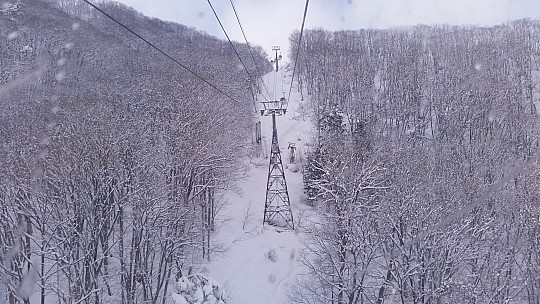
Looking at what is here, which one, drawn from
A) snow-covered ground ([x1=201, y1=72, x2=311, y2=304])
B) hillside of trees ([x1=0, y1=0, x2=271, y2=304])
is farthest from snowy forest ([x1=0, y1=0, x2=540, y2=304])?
snow-covered ground ([x1=201, y1=72, x2=311, y2=304])

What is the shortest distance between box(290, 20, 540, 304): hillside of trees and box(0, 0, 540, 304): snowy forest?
5.0 inches

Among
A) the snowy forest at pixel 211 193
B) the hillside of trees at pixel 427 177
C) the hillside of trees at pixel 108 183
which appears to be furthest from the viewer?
the hillside of trees at pixel 427 177

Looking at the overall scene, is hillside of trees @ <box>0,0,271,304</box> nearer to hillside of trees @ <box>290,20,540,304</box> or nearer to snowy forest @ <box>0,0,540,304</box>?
snowy forest @ <box>0,0,540,304</box>

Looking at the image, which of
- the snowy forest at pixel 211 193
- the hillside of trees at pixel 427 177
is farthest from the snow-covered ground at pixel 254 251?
the hillside of trees at pixel 427 177

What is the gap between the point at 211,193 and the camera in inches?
885

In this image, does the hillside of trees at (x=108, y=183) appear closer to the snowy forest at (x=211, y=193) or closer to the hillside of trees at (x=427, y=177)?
the snowy forest at (x=211, y=193)

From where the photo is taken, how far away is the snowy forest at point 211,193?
15008 mm

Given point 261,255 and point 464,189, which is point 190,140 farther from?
point 464,189

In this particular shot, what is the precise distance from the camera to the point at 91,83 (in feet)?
102

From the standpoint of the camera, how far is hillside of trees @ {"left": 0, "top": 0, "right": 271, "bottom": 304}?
47.4ft

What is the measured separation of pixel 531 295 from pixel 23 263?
19.2 meters

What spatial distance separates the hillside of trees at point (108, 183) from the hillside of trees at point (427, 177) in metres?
5.41

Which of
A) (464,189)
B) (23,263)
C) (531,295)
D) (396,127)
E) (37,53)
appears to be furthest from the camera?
(37,53)

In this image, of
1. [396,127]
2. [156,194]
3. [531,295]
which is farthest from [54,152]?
[396,127]
